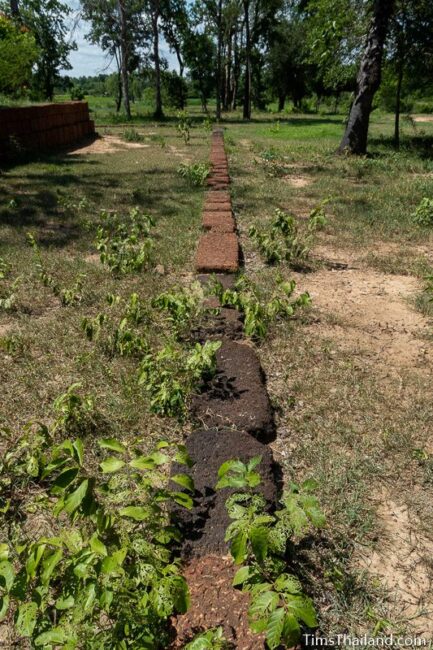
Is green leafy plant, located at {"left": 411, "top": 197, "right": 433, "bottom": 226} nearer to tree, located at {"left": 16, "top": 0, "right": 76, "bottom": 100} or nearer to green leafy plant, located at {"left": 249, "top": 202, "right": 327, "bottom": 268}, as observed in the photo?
green leafy plant, located at {"left": 249, "top": 202, "right": 327, "bottom": 268}

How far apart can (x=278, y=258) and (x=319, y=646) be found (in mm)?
3362

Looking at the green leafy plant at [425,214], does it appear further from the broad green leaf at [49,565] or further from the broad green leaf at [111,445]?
the broad green leaf at [49,565]

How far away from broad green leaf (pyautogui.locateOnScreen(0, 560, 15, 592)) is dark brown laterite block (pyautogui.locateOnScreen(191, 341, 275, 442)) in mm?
1208

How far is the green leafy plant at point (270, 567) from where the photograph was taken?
43.3 inches

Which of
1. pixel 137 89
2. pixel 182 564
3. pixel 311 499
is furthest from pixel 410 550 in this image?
pixel 137 89

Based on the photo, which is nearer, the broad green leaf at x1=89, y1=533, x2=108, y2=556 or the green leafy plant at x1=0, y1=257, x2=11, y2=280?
the broad green leaf at x1=89, y1=533, x2=108, y2=556

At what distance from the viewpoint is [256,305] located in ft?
9.93

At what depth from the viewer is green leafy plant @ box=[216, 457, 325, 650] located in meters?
1.10

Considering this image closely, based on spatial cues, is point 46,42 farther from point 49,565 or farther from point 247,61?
point 49,565

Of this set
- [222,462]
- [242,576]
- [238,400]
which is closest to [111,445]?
[242,576]

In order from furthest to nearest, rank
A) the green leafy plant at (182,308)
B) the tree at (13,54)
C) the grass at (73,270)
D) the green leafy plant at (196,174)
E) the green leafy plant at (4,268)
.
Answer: the tree at (13,54) → the green leafy plant at (196,174) → the green leafy plant at (4,268) → the green leafy plant at (182,308) → the grass at (73,270)

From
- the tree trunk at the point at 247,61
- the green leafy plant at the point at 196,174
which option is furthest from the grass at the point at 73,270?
the tree trunk at the point at 247,61

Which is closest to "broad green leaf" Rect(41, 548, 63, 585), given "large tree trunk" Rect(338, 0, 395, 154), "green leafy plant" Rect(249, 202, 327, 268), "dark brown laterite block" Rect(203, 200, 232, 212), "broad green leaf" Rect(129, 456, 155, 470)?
"broad green leaf" Rect(129, 456, 155, 470)

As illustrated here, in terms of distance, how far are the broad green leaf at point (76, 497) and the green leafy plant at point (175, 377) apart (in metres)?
1.06
